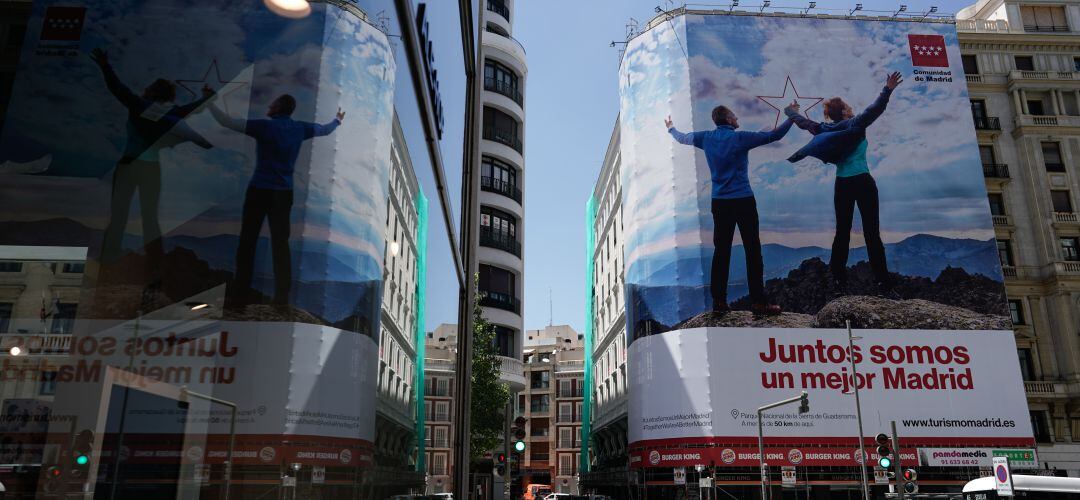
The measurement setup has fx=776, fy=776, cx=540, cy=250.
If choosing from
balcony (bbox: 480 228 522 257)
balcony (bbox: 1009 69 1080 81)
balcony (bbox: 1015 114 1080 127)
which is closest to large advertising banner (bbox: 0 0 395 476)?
balcony (bbox: 480 228 522 257)

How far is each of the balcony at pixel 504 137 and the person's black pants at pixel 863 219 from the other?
17747 millimetres

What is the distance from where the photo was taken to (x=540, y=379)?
9419 cm

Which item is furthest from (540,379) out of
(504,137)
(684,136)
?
(684,136)

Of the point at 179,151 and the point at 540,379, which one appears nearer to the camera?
the point at 179,151

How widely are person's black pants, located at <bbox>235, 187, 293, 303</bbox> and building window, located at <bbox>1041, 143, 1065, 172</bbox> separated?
5165 centimetres

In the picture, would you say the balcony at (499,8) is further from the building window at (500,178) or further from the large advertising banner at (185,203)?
the large advertising banner at (185,203)

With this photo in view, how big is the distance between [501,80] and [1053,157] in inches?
1252

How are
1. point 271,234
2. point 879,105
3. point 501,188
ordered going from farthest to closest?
point 501,188, point 879,105, point 271,234

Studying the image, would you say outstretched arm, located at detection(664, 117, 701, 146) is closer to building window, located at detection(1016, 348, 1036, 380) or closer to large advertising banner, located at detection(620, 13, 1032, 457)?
large advertising banner, located at detection(620, 13, 1032, 457)

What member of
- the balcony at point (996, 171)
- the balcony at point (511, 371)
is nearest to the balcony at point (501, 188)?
the balcony at point (511, 371)

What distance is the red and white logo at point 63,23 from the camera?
2.98 feet

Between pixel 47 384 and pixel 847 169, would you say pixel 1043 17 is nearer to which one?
pixel 847 169

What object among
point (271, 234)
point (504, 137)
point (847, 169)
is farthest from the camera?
point (504, 137)

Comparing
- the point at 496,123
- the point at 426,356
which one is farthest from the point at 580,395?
the point at 426,356
